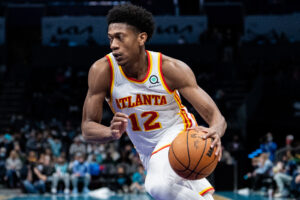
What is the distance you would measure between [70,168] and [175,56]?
31.6ft

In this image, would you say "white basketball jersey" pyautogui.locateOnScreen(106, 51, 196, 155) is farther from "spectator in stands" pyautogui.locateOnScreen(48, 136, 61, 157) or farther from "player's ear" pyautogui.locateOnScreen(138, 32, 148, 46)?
"spectator in stands" pyautogui.locateOnScreen(48, 136, 61, 157)

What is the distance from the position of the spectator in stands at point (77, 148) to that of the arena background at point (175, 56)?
24cm

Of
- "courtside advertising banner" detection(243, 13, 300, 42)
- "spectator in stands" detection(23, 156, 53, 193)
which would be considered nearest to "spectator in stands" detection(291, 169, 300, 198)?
"spectator in stands" detection(23, 156, 53, 193)

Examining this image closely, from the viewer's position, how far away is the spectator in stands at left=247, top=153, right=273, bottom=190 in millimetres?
13953

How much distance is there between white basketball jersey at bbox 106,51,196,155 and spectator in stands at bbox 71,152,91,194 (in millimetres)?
10492

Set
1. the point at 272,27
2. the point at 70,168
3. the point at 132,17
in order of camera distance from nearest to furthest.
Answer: the point at 132,17 → the point at 70,168 → the point at 272,27

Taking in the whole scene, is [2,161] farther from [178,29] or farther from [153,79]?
[178,29]

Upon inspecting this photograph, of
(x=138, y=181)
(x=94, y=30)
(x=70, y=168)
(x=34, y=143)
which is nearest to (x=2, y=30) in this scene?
(x=94, y=30)

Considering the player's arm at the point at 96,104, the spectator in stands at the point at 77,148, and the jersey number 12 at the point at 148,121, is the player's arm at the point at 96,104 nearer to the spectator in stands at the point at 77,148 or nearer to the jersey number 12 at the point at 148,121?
the jersey number 12 at the point at 148,121

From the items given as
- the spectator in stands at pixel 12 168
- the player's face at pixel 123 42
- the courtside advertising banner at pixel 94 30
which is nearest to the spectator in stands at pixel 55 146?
the spectator in stands at pixel 12 168

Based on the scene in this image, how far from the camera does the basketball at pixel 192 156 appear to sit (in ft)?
12.7

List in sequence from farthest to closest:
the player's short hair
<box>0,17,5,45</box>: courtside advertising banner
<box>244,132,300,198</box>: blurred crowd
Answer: <box>0,17,5,45</box>: courtside advertising banner
<box>244,132,300,198</box>: blurred crowd
the player's short hair

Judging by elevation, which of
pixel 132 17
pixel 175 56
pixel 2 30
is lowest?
pixel 175 56

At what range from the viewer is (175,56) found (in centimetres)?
2280
